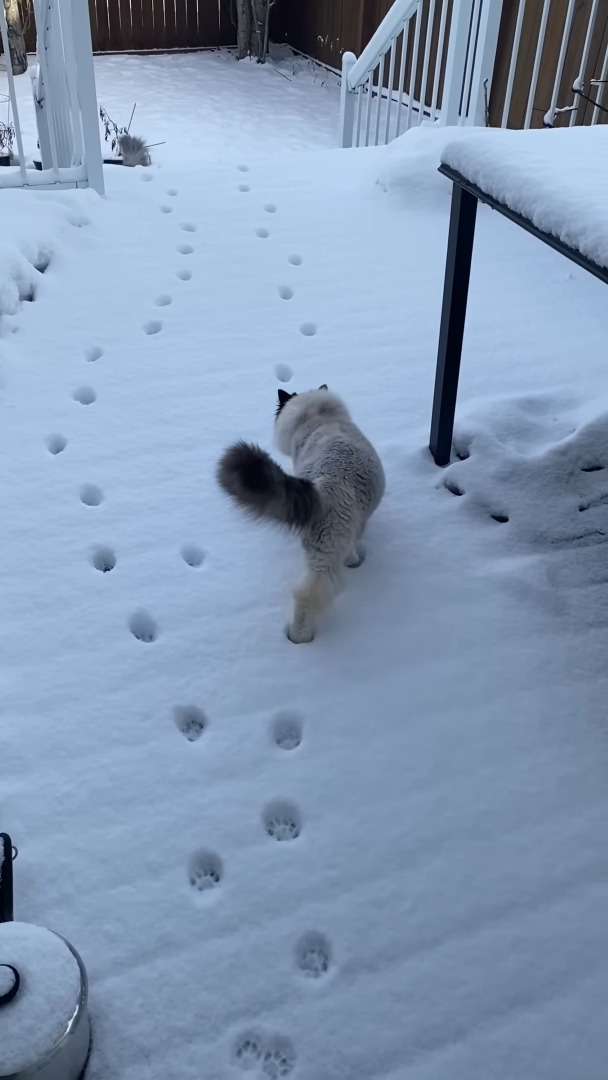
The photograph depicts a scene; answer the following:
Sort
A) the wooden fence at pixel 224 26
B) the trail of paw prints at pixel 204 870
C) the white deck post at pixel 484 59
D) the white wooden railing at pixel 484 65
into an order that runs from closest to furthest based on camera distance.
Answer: the trail of paw prints at pixel 204 870
the white deck post at pixel 484 59
the white wooden railing at pixel 484 65
the wooden fence at pixel 224 26

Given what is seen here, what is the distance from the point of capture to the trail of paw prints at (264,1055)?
1327mm

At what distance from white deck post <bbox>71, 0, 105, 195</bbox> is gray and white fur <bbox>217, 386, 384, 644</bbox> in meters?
2.26

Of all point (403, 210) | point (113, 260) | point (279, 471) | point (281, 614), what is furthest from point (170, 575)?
point (403, 210)

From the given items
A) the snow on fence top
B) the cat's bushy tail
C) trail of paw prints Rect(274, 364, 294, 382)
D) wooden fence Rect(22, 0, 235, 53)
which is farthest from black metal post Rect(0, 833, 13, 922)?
wooden fence Rect(22, 0, 235, 53)

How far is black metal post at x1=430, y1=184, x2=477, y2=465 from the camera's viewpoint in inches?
92.8

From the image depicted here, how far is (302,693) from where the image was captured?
1.93 m

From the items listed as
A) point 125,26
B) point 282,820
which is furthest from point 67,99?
point 125,26

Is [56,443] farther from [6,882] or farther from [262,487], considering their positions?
[6,882]

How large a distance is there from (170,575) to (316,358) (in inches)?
51.7

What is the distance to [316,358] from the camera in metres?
3.19

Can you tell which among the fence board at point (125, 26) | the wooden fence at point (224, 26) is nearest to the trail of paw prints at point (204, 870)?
the wooden fence at point (224, 26)

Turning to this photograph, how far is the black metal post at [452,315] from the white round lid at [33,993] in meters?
1.87

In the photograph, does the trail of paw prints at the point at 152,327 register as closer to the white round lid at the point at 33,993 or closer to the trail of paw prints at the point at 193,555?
the trail of paw prints at the point at 193,555

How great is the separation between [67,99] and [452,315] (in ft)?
8.47
